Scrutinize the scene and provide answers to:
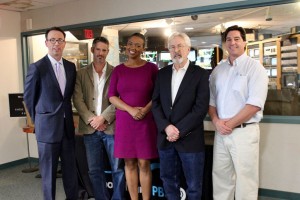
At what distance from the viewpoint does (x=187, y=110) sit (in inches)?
91.4

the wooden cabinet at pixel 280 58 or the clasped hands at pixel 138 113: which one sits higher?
the wooden cabinet at pixel 280 58

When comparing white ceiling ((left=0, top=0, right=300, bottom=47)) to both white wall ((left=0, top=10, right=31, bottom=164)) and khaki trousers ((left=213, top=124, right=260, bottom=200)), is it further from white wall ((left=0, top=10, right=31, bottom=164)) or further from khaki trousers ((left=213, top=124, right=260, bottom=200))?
khaki trousers ((left=213, top=124, right=260, bottom=200))

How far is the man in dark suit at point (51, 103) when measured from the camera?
2.64 meters

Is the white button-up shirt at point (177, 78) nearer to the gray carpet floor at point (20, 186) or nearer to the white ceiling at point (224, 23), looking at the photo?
the white ceiling at point (224, 23)

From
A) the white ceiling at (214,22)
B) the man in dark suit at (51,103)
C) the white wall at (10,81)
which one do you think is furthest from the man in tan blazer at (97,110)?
the white wall at (10,81)

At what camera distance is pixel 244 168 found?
2.29m

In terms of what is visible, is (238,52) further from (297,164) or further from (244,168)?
(297,164)

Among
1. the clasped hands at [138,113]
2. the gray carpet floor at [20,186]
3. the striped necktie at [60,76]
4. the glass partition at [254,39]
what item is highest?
the glass partition at [254,39]

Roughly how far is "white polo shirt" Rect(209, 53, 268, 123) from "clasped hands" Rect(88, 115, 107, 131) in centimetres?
102

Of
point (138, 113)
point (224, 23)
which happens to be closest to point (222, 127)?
point (138, 113)

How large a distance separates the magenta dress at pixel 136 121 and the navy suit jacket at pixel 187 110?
0.64 feet

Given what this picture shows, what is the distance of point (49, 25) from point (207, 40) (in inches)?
90.9

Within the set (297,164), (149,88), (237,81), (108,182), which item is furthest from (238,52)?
(108,182)

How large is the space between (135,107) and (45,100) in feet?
2.66
